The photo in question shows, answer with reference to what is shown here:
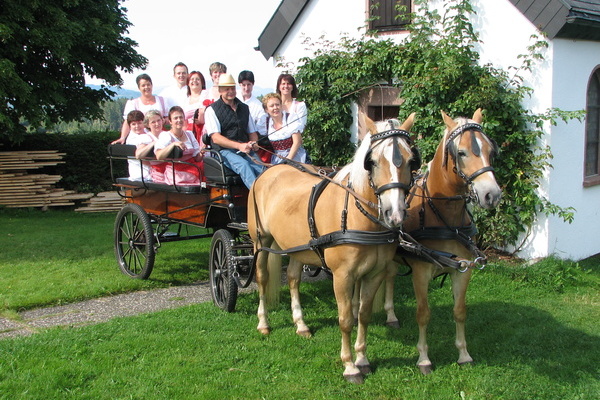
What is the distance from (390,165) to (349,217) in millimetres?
638

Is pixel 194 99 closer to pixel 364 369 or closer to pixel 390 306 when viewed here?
pixel 390 306

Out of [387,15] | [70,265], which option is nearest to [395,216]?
[70,265]

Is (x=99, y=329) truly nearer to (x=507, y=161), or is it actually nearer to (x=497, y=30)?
(x=507, y=161)

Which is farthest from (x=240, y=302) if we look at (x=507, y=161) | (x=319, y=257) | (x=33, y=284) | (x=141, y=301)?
(x=507, y=161)

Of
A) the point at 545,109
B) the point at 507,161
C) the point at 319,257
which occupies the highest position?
the point at 545,109

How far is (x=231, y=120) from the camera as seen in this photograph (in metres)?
6.36

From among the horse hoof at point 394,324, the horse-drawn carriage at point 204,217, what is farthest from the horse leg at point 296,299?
the horse hoof at point 394,324

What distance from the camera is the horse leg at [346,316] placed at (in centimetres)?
435

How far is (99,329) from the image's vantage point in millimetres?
5535

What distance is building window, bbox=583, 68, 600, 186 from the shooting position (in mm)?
9031

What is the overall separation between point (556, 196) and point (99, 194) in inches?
446

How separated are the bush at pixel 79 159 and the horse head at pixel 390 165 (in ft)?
43.9

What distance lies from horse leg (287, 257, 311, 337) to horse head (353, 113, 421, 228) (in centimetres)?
191

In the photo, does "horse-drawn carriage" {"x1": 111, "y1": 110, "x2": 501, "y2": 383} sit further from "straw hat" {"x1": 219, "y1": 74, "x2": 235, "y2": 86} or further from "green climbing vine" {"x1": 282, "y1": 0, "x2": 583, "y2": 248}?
"green climbing vine" {"x1": 282, "y1": 0, "x2": 583, "y2": 248}
